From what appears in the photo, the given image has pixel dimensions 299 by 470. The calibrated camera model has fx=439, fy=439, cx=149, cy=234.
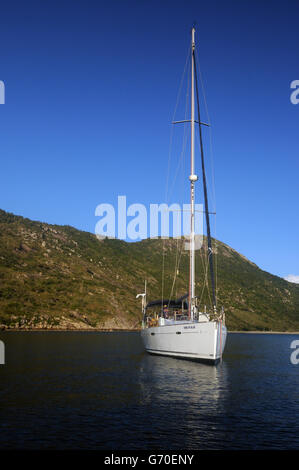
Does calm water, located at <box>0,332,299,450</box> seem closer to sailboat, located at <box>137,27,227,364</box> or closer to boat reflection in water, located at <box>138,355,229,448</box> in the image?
boat reflection in water, located at <box>138,355,229,448</box>

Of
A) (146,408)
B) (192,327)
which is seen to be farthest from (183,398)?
(192,327)

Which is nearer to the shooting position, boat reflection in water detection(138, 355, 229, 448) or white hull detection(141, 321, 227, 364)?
boat reflection in water detection(138, 355, 229, 448)

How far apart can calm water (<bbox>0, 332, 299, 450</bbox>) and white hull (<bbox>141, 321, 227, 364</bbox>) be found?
5.65ft

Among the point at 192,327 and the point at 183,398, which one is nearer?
the point at 183,398

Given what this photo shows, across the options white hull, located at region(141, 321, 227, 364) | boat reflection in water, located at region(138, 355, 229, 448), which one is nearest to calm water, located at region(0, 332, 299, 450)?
boat reflection in water, located at region(138, 355, 229, 448)

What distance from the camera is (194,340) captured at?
148 ft

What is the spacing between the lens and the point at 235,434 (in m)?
20.2

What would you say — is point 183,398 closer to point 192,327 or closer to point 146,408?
point 146,408

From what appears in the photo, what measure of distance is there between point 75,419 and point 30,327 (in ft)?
394

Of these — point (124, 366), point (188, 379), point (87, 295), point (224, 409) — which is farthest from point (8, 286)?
point (224, 409)

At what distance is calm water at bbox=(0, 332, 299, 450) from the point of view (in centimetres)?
1895

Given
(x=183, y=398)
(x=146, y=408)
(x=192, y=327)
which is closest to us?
(x=146, y=408)

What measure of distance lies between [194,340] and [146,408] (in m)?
20.4

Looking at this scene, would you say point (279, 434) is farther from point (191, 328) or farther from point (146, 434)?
point (191, 328)
